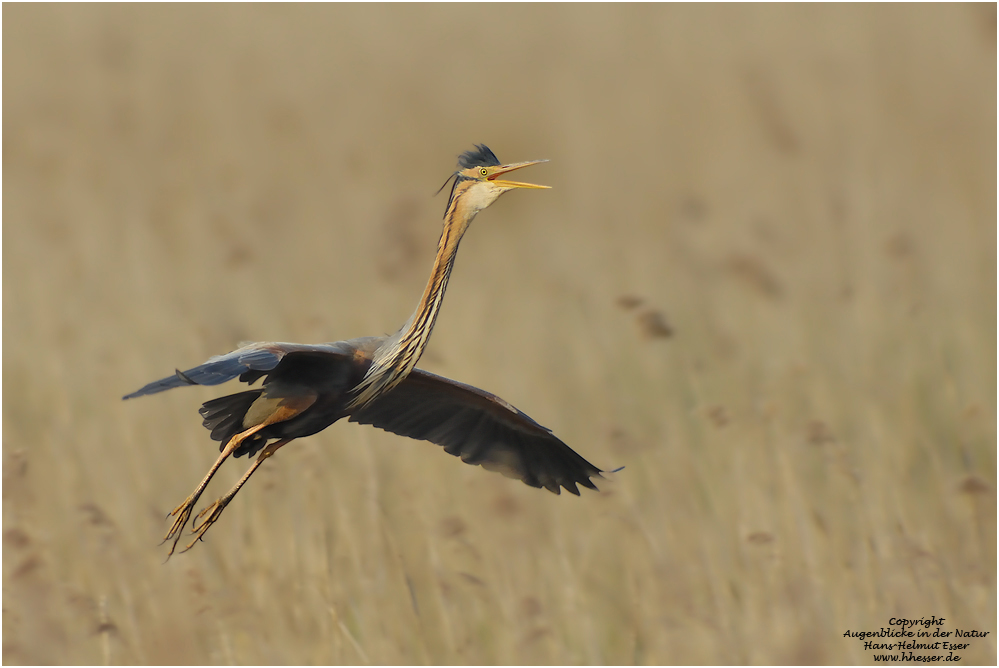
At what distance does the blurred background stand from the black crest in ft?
4.55

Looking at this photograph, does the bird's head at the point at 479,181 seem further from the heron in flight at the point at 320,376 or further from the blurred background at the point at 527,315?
the blurred background at the point at 527,315

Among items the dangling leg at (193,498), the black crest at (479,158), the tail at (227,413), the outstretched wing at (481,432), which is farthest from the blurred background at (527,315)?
the black crest at (479,158)

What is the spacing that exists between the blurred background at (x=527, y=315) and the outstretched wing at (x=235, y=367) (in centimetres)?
154

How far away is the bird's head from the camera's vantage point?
3365mm

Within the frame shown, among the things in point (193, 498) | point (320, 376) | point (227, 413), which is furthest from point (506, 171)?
point (193, 498)

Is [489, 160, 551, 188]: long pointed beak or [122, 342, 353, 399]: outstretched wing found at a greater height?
[489, 160, 551, 188]: long pointed beak

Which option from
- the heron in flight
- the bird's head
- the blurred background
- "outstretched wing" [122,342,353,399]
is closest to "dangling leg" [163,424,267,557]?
the heron in flight

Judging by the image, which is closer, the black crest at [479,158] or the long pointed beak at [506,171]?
the long pointed beak at [506,171]

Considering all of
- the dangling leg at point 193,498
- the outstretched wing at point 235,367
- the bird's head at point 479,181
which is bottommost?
the dangling leg at point 193,498

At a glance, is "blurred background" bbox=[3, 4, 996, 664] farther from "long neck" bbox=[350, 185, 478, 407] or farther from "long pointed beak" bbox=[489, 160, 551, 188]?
"long pointed beak" bbox=[489, 160, 551, 188]

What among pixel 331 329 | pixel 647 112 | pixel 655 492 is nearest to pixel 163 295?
pixel 331 329

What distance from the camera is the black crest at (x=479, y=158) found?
3.51 m

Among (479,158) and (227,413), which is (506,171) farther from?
(227,413)

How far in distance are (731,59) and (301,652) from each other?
5.39 metres
